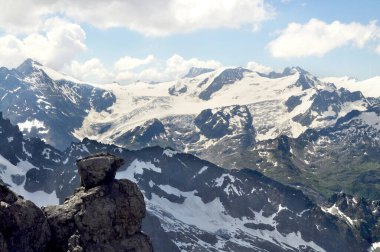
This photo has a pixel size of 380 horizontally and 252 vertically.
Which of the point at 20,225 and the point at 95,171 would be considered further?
the point at 95,171

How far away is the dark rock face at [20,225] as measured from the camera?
220ft

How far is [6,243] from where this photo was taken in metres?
66.1

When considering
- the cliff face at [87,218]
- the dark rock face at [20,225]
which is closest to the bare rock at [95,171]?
the cliff face at [87,218]

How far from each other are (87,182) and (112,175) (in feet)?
12.2

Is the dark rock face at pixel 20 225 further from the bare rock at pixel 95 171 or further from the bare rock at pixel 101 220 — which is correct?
the bare rock at pixel 95 171

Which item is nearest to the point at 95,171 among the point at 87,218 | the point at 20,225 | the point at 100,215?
the point at 100,215

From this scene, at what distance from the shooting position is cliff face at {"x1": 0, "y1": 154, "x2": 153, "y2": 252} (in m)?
69.1

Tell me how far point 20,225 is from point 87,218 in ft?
33.9

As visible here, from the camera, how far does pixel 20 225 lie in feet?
226

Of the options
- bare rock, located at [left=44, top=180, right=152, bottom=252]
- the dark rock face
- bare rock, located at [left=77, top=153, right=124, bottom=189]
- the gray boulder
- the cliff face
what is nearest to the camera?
the dark rock face

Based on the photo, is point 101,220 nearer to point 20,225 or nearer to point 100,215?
point 100,215

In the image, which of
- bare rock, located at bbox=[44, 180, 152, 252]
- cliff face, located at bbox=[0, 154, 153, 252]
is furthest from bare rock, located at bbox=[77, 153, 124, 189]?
bare rock, located at bbox=[44, 180, 152, 252]

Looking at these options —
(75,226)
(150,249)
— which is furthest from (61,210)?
(150,249)

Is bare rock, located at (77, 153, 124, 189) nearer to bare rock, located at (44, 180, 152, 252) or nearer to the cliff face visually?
the cliff face
